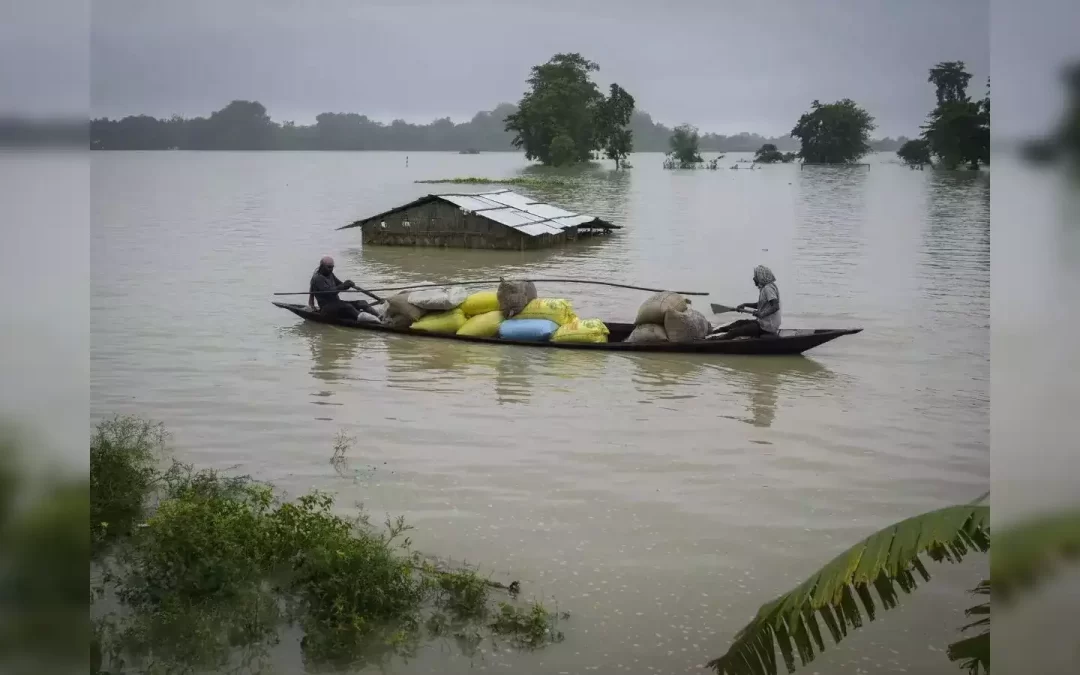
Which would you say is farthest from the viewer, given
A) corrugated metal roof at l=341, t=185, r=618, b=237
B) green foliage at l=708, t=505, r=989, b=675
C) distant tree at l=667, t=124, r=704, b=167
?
corrugated metal roof at l=341, t=185, r=618, b=237

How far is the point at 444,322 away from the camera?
6.28 m

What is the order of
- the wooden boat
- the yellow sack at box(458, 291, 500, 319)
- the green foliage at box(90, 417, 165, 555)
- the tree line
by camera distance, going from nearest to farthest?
the green foliage at box(90, 417, 165, 555), the wooden boat, the yellow sack at box(458, 291, 500, 319), the tree line

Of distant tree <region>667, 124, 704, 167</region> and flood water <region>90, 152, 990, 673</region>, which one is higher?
distant tree <region>667, 124, 704, 167</region>

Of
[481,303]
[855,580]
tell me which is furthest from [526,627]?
[481,303]

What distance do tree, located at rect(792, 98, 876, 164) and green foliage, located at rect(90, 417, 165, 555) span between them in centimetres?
489

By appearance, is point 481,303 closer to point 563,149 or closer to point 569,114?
point 563,149

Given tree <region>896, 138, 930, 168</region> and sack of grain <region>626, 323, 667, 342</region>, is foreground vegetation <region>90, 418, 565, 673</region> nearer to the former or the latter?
sack of grain <region>626, 323, 667, 342</region>

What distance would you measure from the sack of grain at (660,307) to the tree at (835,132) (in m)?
1.98

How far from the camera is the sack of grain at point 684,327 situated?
5.76m

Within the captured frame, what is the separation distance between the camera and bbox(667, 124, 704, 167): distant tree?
24.8 ft

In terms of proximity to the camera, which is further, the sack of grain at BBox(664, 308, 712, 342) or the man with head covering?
the sack of grain at BBox(664, 308, 712, 342)

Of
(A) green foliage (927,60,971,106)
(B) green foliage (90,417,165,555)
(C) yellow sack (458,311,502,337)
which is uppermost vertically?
(A) green foliage (927,60,971,106)

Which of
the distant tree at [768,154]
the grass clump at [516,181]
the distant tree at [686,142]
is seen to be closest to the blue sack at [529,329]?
the distant tree at [686,142]
